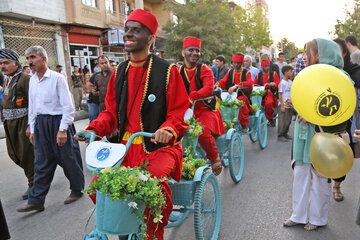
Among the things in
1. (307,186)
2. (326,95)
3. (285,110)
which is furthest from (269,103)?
(326,95)

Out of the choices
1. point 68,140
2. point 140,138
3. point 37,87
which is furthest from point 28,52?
point 140,138

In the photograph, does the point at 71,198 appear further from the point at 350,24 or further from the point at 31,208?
the point at 350,24

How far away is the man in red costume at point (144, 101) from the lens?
2777 mm

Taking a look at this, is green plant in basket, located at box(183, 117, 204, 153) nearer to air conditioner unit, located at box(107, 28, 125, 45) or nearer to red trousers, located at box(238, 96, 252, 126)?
red trousers, located at box(238, 96, 252, 126)

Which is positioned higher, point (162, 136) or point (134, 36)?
point (134, 36)

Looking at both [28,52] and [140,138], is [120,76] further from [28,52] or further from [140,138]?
[28,52]

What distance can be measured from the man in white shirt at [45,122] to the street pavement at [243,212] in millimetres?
432

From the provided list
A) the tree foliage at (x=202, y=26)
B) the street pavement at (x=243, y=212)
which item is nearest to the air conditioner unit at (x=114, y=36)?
the tree foliage at (x=202, y=26)

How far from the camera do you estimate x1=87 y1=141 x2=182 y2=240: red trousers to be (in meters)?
2.33

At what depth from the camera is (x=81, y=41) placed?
20.7 meters

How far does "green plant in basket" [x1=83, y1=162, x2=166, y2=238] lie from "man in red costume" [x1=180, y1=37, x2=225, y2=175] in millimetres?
2631

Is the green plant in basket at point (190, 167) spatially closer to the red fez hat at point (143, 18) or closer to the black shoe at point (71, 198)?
the red fez hat at point (143, 18)

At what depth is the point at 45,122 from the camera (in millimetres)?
4676

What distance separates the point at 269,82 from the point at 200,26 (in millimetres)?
17233
